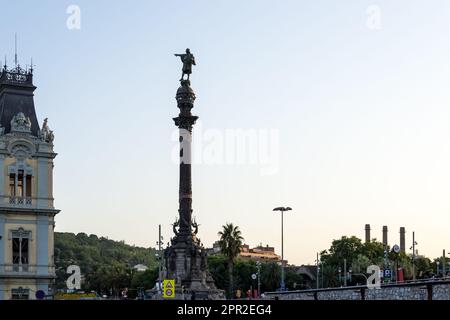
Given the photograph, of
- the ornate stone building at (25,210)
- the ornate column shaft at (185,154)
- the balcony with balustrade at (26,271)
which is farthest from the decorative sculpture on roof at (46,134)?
the ornate column shaft at (185,154)

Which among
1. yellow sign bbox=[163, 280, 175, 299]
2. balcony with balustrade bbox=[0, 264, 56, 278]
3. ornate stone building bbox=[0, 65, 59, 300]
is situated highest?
Answer: ornate stone building bbox=[0, 65, 59, 300]

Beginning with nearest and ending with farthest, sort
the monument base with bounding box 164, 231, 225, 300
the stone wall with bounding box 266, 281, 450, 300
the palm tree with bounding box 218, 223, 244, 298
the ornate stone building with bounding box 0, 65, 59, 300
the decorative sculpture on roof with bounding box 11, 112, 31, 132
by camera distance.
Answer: the stone wall with bounding box 266, 281, 450, 300 < the ornate stone building with bounding box 0, 65, 59, 300 < the decorative sculpture on roof with bounding box 11, 112, 31, 132 < the monument base with bounding box 164, 231, 225, 300 < the palm tree with bounding box 218, 223, 244, 298

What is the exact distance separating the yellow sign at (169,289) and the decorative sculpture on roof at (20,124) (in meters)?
18.1

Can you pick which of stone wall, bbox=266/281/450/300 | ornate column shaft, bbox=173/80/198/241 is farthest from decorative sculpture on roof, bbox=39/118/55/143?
stone wall, bbox=266/281/450/300

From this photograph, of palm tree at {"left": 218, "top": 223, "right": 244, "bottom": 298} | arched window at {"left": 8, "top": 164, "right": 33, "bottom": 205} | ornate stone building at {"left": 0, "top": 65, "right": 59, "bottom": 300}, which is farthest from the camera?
palm tree at {"left": 218, "top": 223, "right": 244, "bottom": 298}

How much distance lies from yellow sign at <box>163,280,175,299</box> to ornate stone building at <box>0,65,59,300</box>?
9770 millimetres

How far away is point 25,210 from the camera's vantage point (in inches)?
2699

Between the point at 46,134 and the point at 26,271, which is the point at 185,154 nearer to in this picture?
the point at 46,134

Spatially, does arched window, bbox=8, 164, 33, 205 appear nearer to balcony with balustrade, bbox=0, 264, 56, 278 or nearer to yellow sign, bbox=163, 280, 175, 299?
balcony with balustrade, bbox=0, 264, 56, 278

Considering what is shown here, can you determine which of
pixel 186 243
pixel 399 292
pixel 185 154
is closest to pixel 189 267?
pixel 186 243

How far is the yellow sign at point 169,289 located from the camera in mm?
66438

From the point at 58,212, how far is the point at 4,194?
15.7ft

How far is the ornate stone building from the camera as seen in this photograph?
6775cm
